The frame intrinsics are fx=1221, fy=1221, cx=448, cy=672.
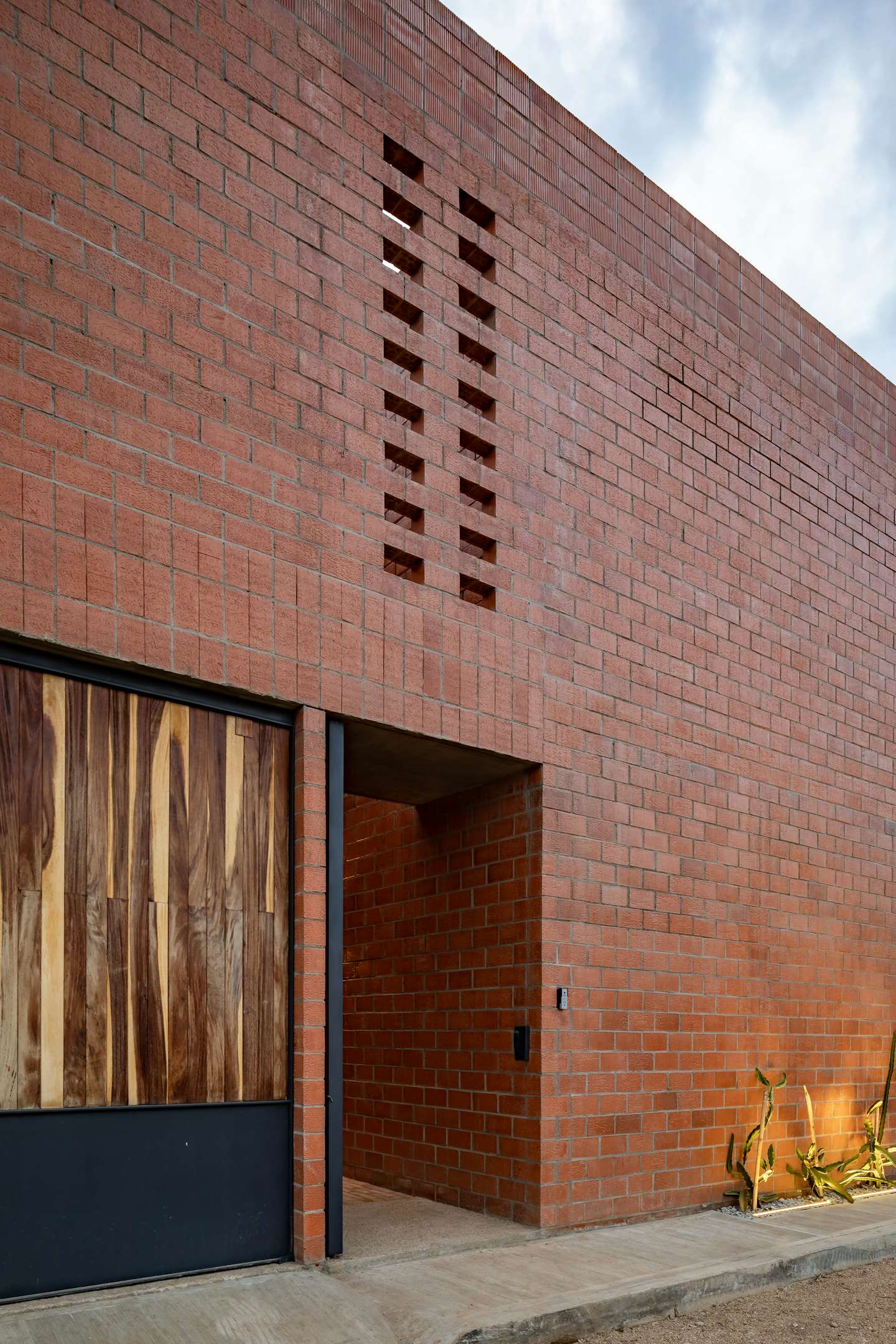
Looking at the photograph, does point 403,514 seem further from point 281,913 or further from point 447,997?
point 447,997

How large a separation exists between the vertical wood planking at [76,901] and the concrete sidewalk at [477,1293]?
3.09 ft

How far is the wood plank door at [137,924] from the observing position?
5.39 meters

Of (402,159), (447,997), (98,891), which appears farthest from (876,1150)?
(402,159)

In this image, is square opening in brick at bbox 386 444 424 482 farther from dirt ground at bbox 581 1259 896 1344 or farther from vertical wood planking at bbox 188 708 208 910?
dirt ground at bbox 581 1259 896 1344

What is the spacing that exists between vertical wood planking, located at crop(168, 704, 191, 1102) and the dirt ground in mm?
2298

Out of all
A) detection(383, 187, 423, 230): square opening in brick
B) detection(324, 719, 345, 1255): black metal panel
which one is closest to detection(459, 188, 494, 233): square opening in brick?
detection(383, 187, 423, 230): square opening in brick

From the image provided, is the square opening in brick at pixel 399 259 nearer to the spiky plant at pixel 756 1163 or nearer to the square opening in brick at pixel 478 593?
the square opening in brick at pixel 478 593

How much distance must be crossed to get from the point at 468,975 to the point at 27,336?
16.2 ft

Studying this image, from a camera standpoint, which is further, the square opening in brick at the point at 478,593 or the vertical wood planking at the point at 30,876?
the square opening in brick at the point at 478,593

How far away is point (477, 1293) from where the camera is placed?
5.95 meters

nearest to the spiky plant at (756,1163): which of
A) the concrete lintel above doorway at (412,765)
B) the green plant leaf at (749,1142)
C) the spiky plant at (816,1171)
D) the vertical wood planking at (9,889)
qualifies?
the green plant leaf at (749,1142)

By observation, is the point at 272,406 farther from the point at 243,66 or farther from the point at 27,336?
the point at 243,66

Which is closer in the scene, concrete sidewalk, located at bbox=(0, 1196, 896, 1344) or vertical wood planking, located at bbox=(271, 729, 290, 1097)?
concrete sidewalk, located at bbox=(0, 1196, 896, 1344)

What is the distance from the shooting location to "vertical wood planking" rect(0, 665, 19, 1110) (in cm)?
525
